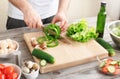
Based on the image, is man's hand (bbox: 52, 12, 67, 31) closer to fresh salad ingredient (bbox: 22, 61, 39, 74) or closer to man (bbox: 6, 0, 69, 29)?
man (bbox: 6, 0, 69, 29)

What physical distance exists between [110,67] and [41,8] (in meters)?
0.82

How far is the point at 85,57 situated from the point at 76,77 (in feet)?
0.48

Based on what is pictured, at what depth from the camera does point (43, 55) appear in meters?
1.18

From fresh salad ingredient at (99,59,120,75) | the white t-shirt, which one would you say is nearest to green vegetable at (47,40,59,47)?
fresh salad ingredient at (99,59,120,75)

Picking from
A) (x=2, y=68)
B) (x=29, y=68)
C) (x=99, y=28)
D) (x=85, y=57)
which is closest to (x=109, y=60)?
(x=85, y=57)

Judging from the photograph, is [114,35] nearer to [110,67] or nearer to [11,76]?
[110,67]

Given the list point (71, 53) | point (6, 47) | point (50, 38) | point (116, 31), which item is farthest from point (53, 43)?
point (116, 31)

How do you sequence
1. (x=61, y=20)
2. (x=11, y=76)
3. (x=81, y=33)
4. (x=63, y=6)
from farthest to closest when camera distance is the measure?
(x=63, y=6)
(x=61, y=20)
(x=81, y=33)
(x=11, y=76)

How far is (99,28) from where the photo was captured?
1.44 meters

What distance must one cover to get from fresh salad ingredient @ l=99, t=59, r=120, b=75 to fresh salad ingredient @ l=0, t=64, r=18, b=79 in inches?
17.6

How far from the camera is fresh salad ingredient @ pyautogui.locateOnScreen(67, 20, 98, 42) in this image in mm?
1347

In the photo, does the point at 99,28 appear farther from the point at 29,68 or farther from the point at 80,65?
the point at 29,68

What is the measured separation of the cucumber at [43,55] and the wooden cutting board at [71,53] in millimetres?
22

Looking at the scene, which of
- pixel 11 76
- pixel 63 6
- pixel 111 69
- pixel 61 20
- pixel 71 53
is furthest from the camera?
pixel 63 6
